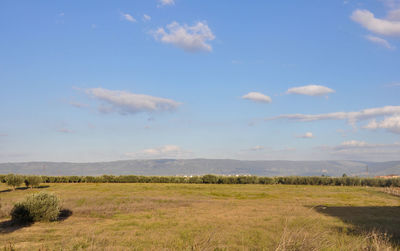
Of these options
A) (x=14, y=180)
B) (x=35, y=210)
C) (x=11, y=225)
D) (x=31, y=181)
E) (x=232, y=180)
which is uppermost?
(x=35, y=210)

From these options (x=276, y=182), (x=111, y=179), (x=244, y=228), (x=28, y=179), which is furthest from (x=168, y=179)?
(x=244, y=228)

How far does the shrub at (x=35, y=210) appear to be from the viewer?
2780 centimetres

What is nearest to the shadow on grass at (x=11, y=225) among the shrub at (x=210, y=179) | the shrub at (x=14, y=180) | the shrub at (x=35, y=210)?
the shrub at (x=35, y=210)

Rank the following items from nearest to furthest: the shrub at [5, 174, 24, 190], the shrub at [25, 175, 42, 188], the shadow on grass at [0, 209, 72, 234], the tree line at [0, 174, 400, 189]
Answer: the shadow on grass at [0, 209, 72, 234], the shrub at [5, 174, 24, 190], the shrub at [25, 175, 42, 188], the tree line at [0, 174, 400, 189]

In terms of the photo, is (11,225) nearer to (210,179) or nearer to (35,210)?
(35,210)

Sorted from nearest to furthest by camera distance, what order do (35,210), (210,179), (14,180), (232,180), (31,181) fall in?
(35,210) < (14,180) < (31,181) < (232,180) < (210,179)

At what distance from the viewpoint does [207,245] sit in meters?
6.01

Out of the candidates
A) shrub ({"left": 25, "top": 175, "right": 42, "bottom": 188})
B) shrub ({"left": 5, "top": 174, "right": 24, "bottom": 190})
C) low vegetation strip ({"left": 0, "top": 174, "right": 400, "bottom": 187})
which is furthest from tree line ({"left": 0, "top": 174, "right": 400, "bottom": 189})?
shrub ({"left": 5, "top": 174, "right": 24, "bottom": 190})

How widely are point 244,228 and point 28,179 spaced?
60.4 m

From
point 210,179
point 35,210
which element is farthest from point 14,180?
point 210,179

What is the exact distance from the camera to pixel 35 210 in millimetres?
28047

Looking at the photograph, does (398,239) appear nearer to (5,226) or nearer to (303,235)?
(303,235)

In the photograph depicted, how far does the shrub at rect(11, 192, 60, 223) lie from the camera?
27.8 m

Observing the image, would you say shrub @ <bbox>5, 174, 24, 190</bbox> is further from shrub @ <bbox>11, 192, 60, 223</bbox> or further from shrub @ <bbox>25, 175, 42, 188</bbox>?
shrub @ <bbox>11, 192, 60, 223</bbox>
